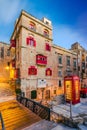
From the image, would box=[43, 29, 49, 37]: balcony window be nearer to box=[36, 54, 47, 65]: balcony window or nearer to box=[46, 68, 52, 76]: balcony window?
box=[36, 54, 47, 65]: balcony window

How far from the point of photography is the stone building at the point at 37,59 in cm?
1950

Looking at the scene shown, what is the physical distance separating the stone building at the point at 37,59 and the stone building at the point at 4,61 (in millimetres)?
7213

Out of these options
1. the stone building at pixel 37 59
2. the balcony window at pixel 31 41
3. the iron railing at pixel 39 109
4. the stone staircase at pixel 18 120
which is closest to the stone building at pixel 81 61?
the stone building at pixel 37 59

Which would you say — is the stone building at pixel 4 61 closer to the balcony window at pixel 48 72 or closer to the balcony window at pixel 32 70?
the balcony window at pixel 32 70

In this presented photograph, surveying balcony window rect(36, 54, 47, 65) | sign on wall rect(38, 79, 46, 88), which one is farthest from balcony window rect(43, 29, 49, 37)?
sign on wall rect(38, 79, 46, 88)

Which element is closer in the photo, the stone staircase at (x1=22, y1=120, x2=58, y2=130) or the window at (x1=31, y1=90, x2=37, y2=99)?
the stone staircase at (x1=22, y1=120, x2=58, y2=130)

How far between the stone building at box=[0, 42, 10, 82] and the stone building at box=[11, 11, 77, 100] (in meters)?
7.21

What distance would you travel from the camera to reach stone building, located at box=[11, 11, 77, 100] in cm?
1950

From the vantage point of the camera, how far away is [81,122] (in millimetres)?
9523

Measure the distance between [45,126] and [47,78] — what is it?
17028 mm

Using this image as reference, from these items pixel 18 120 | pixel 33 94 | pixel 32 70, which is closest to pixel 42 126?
pixel 18 120

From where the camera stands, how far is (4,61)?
1137 inches

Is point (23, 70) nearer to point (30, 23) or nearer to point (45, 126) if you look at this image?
point (30, 23)

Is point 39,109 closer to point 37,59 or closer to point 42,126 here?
Answer: point 42,126
